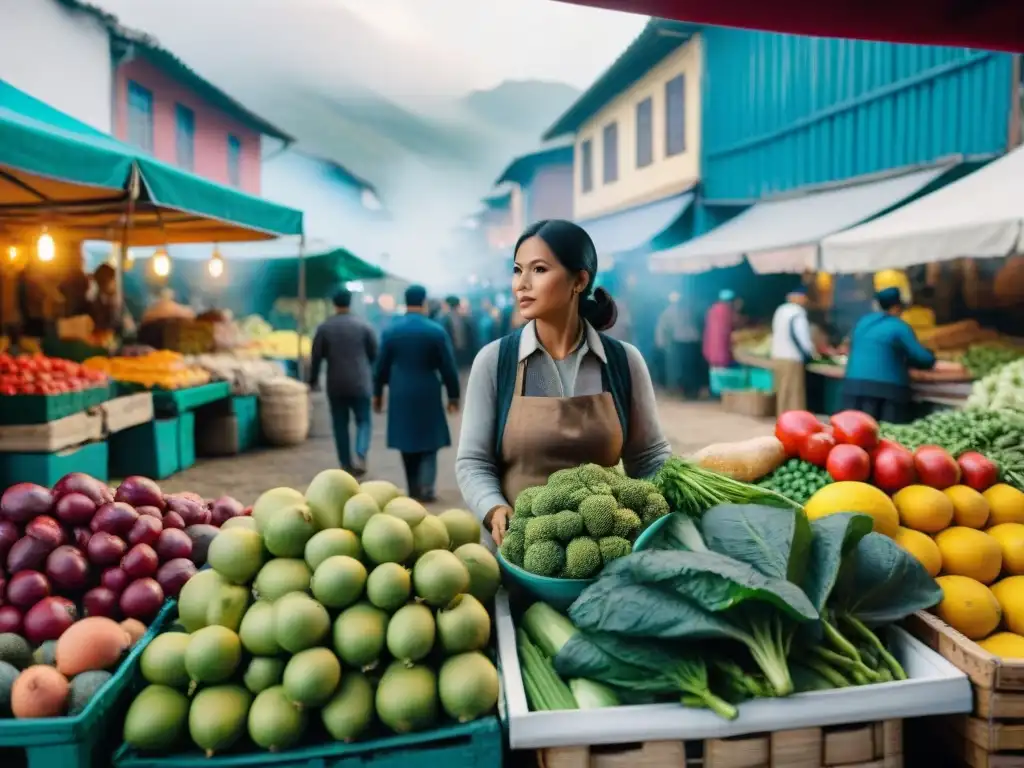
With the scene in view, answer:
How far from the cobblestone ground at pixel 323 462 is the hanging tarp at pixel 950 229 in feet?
9.25

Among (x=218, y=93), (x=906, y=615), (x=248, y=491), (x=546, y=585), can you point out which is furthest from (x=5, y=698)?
(x=218, y=93)

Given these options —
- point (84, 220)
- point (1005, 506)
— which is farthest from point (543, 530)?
point (84, 220)

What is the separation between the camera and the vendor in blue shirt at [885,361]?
7008 mm

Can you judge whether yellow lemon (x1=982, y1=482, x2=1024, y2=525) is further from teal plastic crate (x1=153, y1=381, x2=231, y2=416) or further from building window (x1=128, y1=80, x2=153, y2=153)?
building window (x1=128, y1=80, x2=153, y2=153)

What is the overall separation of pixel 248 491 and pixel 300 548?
6430 mm

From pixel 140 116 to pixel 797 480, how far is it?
58.0 ft

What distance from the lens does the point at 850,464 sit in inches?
112

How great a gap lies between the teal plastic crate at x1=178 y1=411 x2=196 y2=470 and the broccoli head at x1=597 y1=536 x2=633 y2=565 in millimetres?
8140

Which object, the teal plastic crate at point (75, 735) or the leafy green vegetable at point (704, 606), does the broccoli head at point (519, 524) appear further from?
the teal plastic crate at point (75, 735)

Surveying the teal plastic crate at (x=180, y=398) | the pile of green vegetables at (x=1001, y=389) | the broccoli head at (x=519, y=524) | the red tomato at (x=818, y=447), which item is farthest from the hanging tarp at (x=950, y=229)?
the teal plastic crate at (x=180, y=398)

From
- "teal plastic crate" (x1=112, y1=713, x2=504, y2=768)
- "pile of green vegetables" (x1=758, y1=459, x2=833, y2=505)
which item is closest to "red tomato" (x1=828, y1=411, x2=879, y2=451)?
"pile of green vegetables" (x1=758, y1=459, x2=833, y2=505)

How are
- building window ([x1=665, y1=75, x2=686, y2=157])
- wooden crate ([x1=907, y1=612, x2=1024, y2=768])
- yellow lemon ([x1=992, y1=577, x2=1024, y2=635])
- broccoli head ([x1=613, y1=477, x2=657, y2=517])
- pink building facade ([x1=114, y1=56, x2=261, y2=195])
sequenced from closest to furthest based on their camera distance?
wooden crate ([x1=907, y1=612, x2=1024, y2=768]) → broccoli head ([x1=613, y1=477, x2=657, y2=517]) → yellow lemon ([x1=992, y1=577, x2=1024, y2=635]) → pink building facade ([x1=114, y1=56, x2=261, y2=195]) → building window ([x1=665, y1=75, x2=686, y2=157])

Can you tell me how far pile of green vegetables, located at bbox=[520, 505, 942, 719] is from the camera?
1680 mm

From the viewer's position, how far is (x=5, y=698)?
6.04ft
